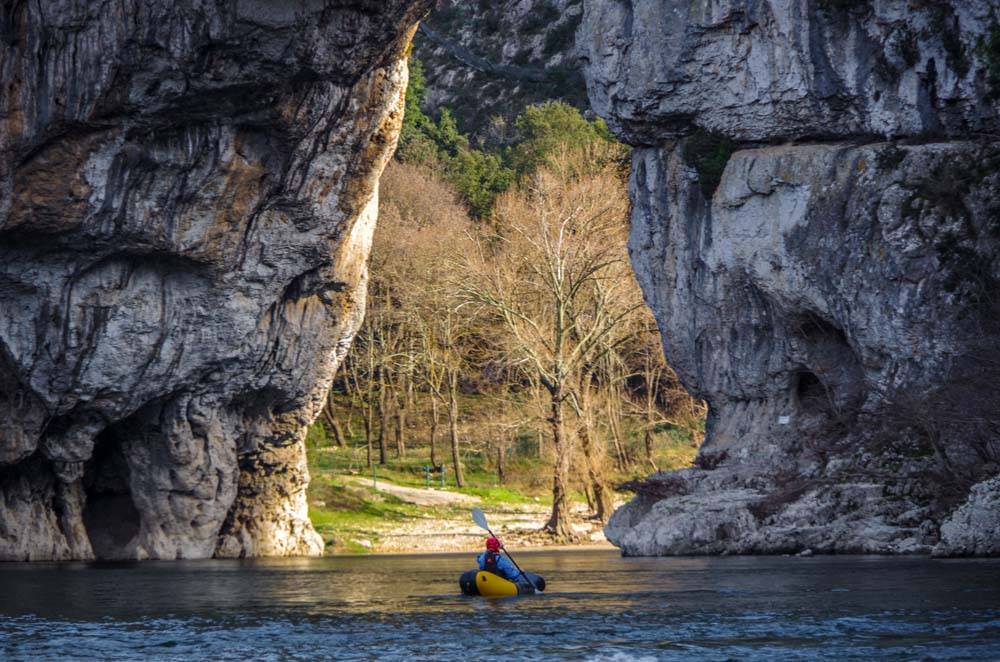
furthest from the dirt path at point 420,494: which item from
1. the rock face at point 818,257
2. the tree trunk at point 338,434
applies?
the rock face at point 818,257

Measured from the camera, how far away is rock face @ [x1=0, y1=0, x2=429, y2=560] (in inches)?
1304

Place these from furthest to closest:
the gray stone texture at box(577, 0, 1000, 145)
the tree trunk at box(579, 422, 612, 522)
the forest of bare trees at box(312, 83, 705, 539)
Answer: the forest of bare trees at box(312, 83, 705, 539)
the tree trunk at box(579, 422, 612, 522)
the gray stone texture at box(577, 0, 1000, 145)

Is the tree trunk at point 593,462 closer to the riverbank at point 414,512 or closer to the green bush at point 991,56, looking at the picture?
the riverbank at point 414,512

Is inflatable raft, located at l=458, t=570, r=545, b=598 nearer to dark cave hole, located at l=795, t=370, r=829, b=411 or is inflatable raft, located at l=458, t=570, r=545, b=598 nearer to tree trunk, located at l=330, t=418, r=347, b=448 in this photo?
dark cave hole, located at l=795, t=370, r=829, b=411

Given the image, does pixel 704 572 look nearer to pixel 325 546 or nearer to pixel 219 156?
pixel 219 156

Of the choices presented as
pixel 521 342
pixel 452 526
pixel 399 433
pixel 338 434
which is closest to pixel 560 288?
pixel 521 342

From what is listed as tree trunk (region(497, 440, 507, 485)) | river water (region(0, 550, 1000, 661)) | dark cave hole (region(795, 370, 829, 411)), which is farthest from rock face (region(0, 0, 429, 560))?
dark cave hole (region(795, 370, 829, 411))

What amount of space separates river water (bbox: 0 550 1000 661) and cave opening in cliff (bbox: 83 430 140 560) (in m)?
12.7

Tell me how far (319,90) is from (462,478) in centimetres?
2549

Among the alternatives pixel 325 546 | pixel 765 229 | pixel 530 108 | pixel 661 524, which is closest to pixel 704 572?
pixel 661 524

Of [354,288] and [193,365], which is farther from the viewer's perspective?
[354,288]

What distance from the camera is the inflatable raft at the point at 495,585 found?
25766 mm

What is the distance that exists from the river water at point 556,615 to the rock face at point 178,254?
8753mm

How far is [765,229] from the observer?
38.1 m
